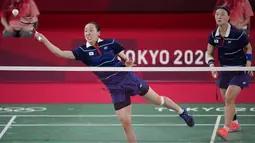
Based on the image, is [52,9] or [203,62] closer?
[203,62]

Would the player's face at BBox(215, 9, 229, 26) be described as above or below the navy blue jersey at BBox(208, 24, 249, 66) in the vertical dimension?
above

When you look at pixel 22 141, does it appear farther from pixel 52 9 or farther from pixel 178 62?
pixel 52 9

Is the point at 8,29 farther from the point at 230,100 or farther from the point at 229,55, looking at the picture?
the point at 230,100

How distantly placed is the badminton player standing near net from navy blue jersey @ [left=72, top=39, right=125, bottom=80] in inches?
59.5

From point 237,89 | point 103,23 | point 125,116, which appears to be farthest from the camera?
point 103,23

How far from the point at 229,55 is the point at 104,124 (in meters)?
2.20

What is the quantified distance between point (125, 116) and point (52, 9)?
22.6ft

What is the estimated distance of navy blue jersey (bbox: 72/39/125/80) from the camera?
8234 mm

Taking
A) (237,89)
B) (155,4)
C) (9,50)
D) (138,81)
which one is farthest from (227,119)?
(155,4)

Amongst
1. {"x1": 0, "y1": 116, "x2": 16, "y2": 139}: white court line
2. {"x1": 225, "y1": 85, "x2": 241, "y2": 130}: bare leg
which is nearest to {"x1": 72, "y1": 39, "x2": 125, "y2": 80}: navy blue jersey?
{"x1": 225, "y1": 85, "x2": 241, "y2": 130}: bare leg

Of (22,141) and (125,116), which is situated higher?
(125,116)

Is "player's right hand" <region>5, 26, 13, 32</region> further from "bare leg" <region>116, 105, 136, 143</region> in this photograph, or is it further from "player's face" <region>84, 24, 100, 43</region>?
"bare leg" <region>116, 105, 136, 143</region>

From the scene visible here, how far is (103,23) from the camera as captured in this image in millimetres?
14258

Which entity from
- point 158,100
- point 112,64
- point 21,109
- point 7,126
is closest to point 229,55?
point 158,100
